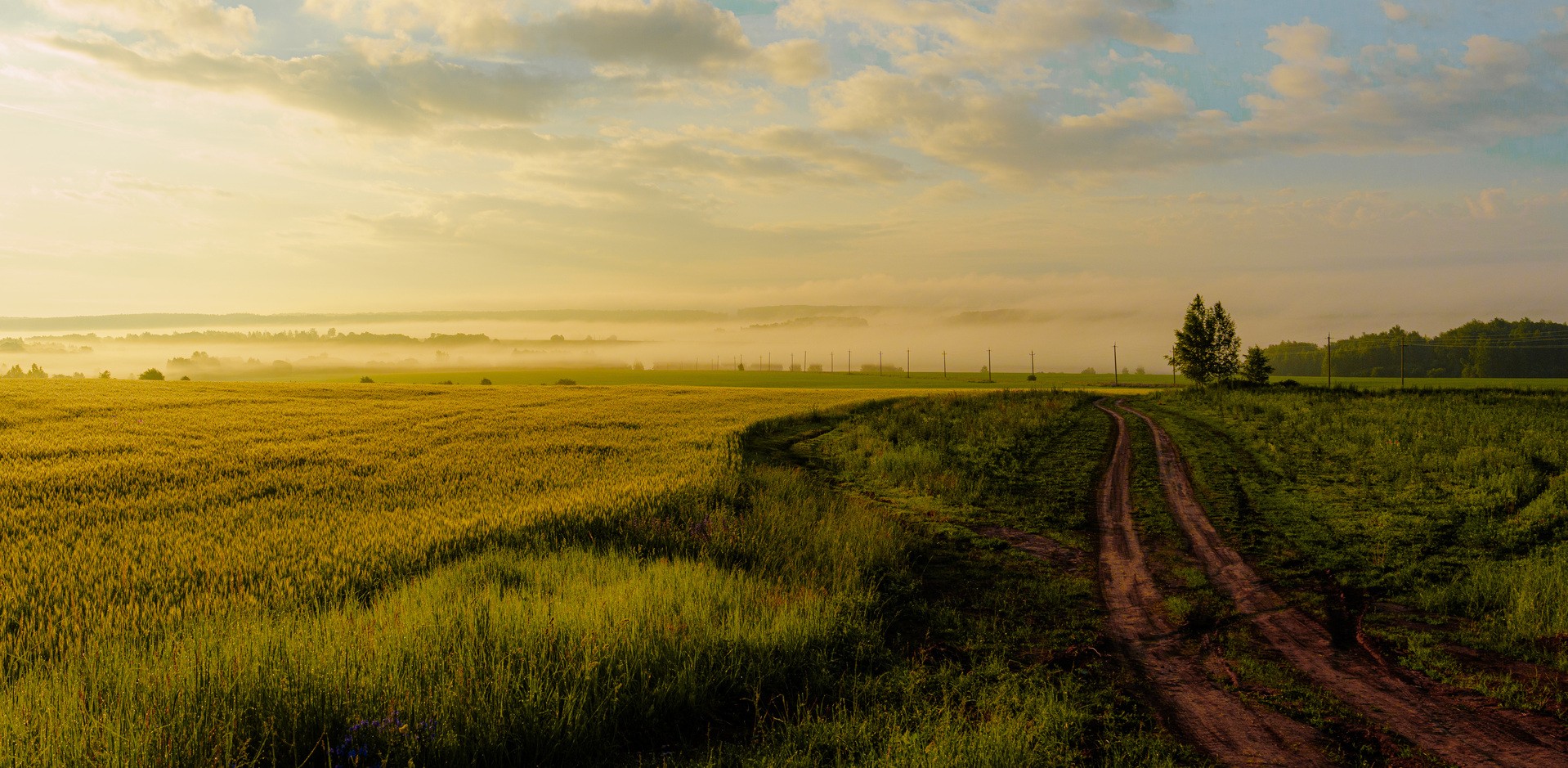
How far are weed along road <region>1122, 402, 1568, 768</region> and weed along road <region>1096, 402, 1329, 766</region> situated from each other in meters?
0.40

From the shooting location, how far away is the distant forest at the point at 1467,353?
153m

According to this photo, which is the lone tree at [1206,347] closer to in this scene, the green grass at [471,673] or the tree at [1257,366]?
the tree at [1257,366]

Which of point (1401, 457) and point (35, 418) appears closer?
point (1401, 457)

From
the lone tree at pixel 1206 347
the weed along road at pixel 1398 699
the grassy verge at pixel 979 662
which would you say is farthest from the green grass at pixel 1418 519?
the lone tree at pixel 1206 347

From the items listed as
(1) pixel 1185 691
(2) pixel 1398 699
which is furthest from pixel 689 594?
(2) pixel 1398 699

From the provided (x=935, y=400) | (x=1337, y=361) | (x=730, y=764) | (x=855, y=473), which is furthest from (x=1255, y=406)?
(x=1337, y=361)

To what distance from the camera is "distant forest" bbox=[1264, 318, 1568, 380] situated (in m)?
153

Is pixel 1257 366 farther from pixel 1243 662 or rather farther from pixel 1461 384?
pixel 1243 662

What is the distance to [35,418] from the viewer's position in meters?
28.0

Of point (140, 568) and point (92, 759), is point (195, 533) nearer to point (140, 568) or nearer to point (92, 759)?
point (140, 568)

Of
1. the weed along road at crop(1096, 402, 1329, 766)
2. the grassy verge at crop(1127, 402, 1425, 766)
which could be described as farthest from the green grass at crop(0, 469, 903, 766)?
the grassy verge at crop(1127, 402, 1425, 766)

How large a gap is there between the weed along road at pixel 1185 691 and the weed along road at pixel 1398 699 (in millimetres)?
396

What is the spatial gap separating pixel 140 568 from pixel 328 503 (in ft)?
15.5

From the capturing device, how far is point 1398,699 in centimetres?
716
